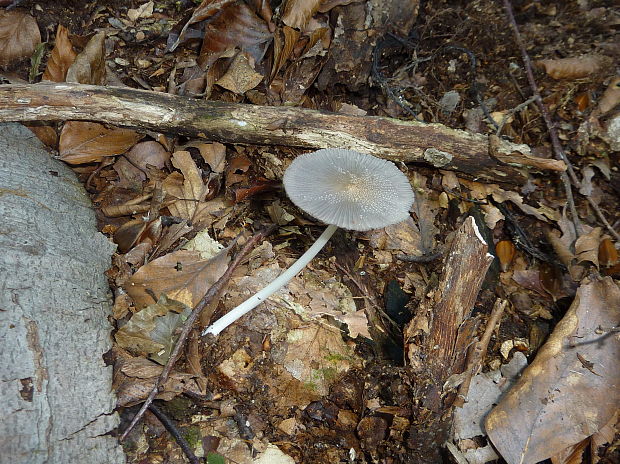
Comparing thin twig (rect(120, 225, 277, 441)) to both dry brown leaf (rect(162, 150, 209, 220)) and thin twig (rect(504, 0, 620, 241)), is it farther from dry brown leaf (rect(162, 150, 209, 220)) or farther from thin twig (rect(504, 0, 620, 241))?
thin twig (rect(504, 0, 620, 241))

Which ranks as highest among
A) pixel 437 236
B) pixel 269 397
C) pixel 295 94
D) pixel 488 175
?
pixel 295 94

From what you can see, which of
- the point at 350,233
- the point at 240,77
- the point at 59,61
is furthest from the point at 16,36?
the point at 350,233

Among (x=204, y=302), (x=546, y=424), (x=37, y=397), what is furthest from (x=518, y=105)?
(x=37, y=397)

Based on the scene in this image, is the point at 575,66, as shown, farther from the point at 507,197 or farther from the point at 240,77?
the point at 240,77

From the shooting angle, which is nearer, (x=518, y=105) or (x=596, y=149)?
(x=596, y=149)

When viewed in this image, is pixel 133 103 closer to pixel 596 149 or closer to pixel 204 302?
pixel 204 302

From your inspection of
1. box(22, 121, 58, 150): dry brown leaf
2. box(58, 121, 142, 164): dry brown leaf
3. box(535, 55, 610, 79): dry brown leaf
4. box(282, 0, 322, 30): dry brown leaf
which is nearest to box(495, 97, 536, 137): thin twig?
box(535, 55, 610, 79): dry brown leaf
